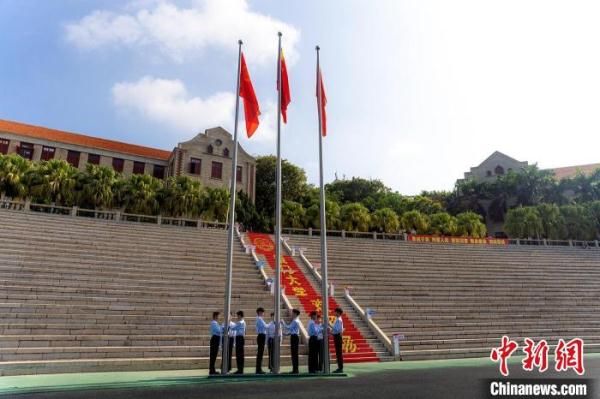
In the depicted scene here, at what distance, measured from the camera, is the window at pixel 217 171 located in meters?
44.8

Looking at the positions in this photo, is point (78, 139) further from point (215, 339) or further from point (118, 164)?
point (215, 339)

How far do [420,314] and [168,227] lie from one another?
56.9 ft

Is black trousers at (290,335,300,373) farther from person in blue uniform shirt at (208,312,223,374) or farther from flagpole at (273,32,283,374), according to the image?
person in blue uniform shirt at (208,312,223,374)

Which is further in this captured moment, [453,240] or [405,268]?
[453,240]

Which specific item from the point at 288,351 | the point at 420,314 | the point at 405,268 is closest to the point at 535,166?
the point at 405,268

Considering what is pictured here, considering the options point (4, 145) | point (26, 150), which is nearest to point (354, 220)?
point (26, 150)

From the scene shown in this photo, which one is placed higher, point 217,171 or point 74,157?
point 74,157

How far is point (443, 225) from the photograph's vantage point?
39.3 m

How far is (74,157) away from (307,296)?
3516 centimetres

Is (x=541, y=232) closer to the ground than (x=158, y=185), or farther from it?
closer to the ground

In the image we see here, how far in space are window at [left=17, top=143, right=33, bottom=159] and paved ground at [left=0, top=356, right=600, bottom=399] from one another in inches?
1469

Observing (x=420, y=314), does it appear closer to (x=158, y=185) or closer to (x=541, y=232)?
Answer: (x=158, y=185)

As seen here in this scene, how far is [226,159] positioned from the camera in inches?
1809

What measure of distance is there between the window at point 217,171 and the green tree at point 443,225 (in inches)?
930
